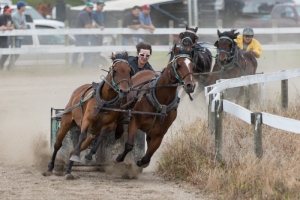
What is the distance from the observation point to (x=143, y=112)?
877 cm

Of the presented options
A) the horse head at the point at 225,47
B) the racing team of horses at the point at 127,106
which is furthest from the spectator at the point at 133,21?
the racing team of horses at the point at 127,106

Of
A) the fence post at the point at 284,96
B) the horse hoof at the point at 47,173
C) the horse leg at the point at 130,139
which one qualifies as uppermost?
the fence post at the point at 284,96

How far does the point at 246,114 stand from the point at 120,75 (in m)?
1.62

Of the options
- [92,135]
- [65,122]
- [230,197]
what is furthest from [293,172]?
[65,122]

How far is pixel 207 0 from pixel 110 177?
66.6 feet

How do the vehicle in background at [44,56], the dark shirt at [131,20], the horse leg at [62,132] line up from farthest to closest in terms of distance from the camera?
the dark shirt at [131,20]
the vehicle in background at [44,56]
the horse leg at [62,132]

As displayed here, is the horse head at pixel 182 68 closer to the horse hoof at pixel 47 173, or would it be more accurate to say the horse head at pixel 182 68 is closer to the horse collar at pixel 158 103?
the horse collar at pixel 158 103

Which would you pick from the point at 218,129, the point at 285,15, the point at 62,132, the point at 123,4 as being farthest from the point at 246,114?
the point at 123,4

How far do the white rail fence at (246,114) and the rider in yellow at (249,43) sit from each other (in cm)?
355

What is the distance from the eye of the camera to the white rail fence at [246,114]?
7.01 meters

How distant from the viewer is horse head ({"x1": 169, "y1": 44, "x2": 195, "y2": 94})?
833 centimetres

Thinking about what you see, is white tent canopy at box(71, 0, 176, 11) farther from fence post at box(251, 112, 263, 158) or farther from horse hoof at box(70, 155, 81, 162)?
fence post at box(251, 112, 263, 158)

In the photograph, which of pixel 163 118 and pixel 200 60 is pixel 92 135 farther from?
pixel 200 60

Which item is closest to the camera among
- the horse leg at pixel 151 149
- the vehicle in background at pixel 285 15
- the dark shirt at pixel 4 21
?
the horse leg at pixel 151 149
